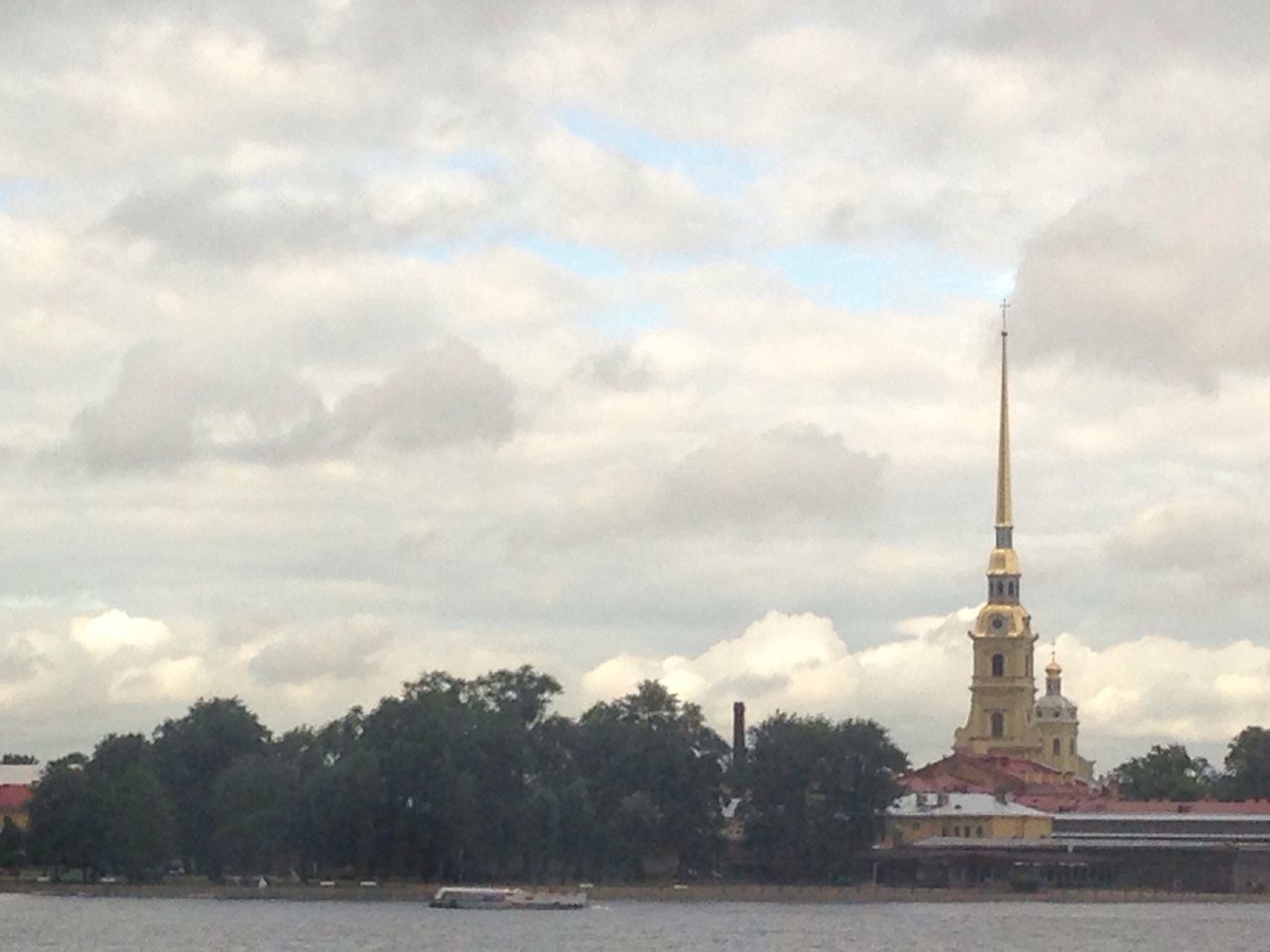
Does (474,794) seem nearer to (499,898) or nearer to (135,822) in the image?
(499,898)

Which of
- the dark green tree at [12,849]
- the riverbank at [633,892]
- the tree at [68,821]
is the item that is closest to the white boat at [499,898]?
the riverbank at [633,892]

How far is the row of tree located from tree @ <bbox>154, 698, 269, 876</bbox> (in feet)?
0.41

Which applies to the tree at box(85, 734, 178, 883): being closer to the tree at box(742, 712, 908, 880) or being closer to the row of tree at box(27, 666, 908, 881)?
the row of tree at box(27, 666, 908, 881)

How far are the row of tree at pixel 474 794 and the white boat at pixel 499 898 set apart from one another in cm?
378

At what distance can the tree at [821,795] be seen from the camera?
157 meters

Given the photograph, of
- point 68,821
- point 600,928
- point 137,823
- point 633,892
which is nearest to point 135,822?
point 137,823

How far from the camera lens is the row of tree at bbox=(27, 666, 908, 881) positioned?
144 metres

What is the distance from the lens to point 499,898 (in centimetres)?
13725

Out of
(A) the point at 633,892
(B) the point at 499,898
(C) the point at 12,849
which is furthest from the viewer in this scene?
(C) the point at 12,849

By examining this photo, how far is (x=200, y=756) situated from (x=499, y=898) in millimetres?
31250

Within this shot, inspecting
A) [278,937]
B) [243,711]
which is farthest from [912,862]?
[278,937]

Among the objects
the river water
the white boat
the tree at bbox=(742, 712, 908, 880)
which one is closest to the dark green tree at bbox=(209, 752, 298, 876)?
the river water

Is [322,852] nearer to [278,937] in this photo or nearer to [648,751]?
[648,751]

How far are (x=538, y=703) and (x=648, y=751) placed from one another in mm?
6742
